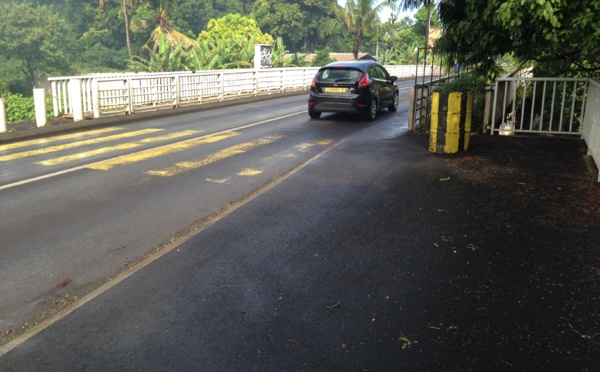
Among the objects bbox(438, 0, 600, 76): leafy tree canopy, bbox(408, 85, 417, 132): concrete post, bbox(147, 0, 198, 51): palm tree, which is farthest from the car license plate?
bbox(147, 0, 198, 51): palm tree

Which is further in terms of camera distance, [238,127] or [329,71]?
[329,71]

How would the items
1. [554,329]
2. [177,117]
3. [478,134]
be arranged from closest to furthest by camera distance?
1. [554,329]
2. [478,134]
3. [177,117]

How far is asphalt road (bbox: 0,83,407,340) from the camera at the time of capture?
15.8ft

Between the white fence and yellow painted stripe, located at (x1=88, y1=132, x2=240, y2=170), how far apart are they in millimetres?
5063

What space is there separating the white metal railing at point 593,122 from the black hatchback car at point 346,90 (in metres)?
5.94

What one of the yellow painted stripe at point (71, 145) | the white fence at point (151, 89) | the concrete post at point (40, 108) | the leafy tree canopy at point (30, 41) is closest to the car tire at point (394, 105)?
the white fence at point (151, 89)

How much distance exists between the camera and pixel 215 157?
10.2 m

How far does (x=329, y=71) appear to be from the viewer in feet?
52.1

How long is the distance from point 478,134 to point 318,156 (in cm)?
448

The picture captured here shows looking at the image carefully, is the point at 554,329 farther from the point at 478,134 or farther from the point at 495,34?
the point at 478,134

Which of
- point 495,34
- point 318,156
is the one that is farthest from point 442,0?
point 318,156

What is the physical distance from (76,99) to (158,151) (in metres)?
5.80

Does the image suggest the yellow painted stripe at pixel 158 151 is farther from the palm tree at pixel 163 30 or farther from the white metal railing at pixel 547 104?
the palm tree at pixel 163 30

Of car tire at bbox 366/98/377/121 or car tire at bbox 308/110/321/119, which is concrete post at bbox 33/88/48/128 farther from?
car tire at bbox 366/98/377/121
